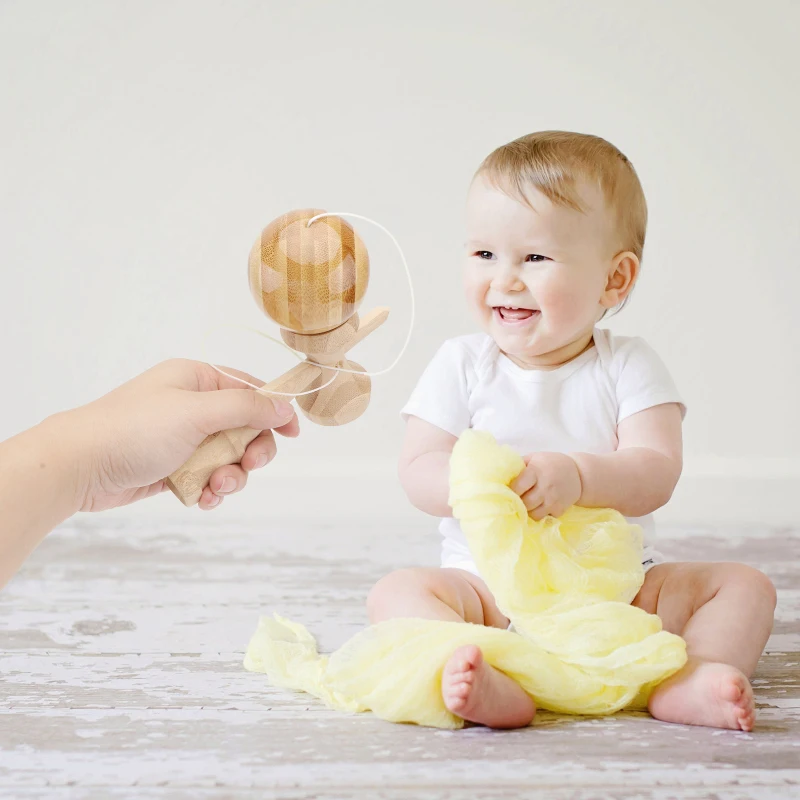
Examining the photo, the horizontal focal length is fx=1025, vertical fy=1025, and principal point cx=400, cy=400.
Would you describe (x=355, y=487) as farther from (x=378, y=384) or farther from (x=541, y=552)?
(x=541, y=552)

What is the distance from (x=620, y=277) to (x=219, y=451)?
57 centimetres

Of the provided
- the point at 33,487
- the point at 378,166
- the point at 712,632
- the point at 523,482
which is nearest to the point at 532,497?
the point at 523,482

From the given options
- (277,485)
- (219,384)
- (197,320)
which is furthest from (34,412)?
(219,384)

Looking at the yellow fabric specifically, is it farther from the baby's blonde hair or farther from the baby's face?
the baby's blonde hair

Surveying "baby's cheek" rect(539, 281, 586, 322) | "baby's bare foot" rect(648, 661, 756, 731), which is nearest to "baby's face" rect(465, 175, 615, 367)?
"baby's cheek" rect(539, 281, 586, 322)

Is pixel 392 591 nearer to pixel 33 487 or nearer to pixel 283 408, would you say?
pixel 283 408

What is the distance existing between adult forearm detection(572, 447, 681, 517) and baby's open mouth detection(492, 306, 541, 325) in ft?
0.65

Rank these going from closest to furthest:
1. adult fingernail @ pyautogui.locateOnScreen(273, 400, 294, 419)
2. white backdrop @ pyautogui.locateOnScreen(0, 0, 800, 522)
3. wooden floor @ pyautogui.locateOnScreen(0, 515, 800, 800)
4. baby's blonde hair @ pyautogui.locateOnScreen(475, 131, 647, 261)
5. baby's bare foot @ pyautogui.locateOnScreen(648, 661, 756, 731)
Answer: wooden floor @ pyautogui.locateOnScreen(0, 515, 800, 800) → baby's bare foot @ pyautogui.locateOnScreen(648, 661, 756, 731) → adult fingernail @ pyautogui.locateOnScreen(273, 400, 294, 419) → baby's blonde hair @ pyautogui.locateOnScreen(475, 131, 647, 261) → white backdrop @ pyautogui.locateOnScreen(0, 0, 800, 522)

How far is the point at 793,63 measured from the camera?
8.68 feet

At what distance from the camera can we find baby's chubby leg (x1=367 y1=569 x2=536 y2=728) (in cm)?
96

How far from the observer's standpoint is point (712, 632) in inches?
44.1

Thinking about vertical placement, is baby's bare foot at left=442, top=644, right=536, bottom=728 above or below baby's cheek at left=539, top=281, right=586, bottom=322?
below

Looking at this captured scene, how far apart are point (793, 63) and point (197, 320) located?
5.56 feet

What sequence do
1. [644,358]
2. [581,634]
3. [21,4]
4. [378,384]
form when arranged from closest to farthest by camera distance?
[581,634]
[644,358]
[21,4]
[378,384]
